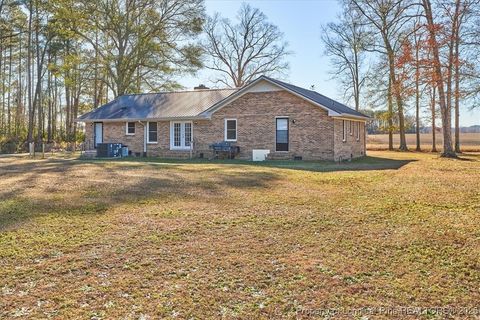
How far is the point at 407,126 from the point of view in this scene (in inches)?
1469

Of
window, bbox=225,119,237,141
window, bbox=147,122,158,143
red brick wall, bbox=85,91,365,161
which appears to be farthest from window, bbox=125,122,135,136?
window, bbox=225,119,237,141

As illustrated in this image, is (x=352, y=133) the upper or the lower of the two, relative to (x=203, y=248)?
upper

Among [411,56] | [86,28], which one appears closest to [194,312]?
[411,56]

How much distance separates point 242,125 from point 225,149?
153cm

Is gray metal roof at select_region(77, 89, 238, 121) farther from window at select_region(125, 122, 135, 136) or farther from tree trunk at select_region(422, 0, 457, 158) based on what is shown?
tree trunk at select_region(422, 0, 457, 158)

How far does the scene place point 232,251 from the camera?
5320 millimetres

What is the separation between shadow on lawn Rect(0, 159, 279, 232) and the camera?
7.77 m

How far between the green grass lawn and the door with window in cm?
1297

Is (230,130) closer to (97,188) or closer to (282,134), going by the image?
(282,134)

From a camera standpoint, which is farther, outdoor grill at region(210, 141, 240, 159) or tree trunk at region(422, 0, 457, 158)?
outdoor grill at region(210, 141, 240, 159)

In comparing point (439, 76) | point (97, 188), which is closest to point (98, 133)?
point (97, 188)

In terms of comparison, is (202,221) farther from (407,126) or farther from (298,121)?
(407,126)

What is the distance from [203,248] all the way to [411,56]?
18.8 m

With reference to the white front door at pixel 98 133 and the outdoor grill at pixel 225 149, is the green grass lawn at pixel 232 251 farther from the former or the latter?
the white front door at pixel 98 133
